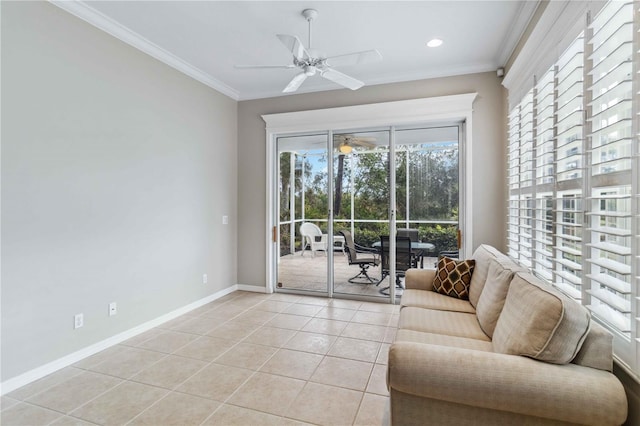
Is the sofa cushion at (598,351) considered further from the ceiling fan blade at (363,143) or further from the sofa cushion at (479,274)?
the ceiling fan blade at (363,143)

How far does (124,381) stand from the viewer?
2.43 m

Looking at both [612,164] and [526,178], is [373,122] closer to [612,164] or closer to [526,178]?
[526,178]

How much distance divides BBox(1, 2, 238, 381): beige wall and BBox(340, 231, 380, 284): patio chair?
2020mm

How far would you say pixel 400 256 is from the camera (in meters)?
4.40

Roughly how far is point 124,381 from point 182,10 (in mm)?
3043

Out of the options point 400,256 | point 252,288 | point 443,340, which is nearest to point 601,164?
point 443,340

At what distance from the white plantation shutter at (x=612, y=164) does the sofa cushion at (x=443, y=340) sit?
0.61 metres

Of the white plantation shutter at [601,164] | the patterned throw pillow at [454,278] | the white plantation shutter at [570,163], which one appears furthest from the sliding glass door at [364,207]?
the white plantation shutter at [570,163]

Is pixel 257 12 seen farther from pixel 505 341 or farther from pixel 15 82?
pixel 505 341

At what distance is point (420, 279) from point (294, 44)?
245cm

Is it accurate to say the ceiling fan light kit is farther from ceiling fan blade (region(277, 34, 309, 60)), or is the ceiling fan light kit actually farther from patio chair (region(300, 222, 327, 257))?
ceiling fan blade (region(277, 34, 309, 60))

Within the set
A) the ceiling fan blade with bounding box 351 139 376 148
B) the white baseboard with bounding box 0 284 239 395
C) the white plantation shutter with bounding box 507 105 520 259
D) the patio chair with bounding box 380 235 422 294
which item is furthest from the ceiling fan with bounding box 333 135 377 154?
the white baseboard with bounding box 0 284 239 395

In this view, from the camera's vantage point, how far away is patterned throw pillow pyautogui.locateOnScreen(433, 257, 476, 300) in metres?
2.99

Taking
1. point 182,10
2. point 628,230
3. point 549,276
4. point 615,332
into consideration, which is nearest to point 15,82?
point 182,10
